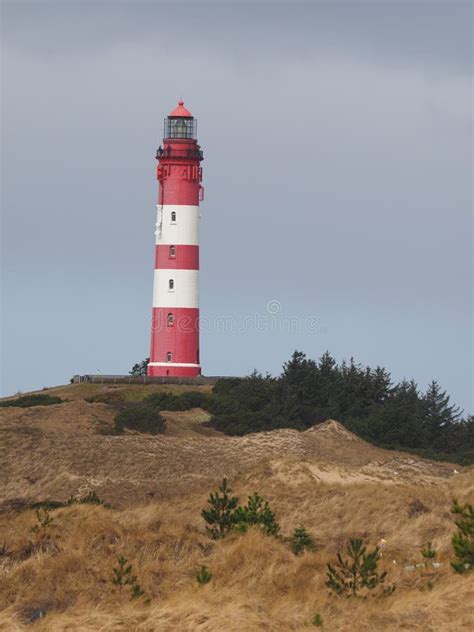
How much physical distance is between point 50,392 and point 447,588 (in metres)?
46.6

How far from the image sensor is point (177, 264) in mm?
69062

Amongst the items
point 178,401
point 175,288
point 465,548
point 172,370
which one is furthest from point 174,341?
point 465,548

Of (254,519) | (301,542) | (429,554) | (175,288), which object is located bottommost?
(429,554)

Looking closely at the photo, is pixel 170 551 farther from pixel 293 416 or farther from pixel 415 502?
pixel 293 416

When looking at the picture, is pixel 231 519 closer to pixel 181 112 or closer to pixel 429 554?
pixel 429 554

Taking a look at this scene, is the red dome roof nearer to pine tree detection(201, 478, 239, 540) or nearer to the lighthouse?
the lighthouse

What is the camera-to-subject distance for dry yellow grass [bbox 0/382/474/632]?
22.0 metres

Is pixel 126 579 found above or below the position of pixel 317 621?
above

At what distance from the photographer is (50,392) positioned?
6769cm

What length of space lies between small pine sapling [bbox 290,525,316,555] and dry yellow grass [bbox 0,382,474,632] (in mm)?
334

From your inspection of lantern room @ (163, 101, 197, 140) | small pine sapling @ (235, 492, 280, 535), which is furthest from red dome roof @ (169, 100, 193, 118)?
small pine sapling @ (235, 492, 280, 535)

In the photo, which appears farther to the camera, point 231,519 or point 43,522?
point 231,519

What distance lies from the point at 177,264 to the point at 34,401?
1126 cm

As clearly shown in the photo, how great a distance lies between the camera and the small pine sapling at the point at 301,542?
92.7ft
